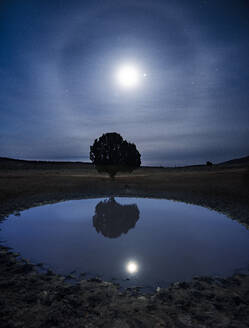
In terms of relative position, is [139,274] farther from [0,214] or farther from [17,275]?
[0,214]

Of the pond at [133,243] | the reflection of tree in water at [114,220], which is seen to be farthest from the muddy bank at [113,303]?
the reflection of tree in water at [114,220]

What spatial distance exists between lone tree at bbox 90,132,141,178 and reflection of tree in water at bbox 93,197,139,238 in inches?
878

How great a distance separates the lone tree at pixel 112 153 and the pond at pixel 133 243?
24.2 metres

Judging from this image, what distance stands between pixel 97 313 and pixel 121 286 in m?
1.39

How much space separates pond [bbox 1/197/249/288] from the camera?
624cm

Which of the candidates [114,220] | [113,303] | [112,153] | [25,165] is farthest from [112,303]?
[25,165]

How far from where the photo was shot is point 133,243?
8.69m

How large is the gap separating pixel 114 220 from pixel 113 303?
827 cm

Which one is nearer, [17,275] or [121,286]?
[121,286]

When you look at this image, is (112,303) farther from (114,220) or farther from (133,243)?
(114,220)

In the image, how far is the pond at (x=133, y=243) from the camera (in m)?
6.24

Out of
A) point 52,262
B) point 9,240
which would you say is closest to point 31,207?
point 9,240

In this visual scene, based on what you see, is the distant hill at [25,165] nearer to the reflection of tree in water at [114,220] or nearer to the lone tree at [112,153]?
the lone tree at [112,153]

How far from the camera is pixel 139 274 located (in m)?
6.03
